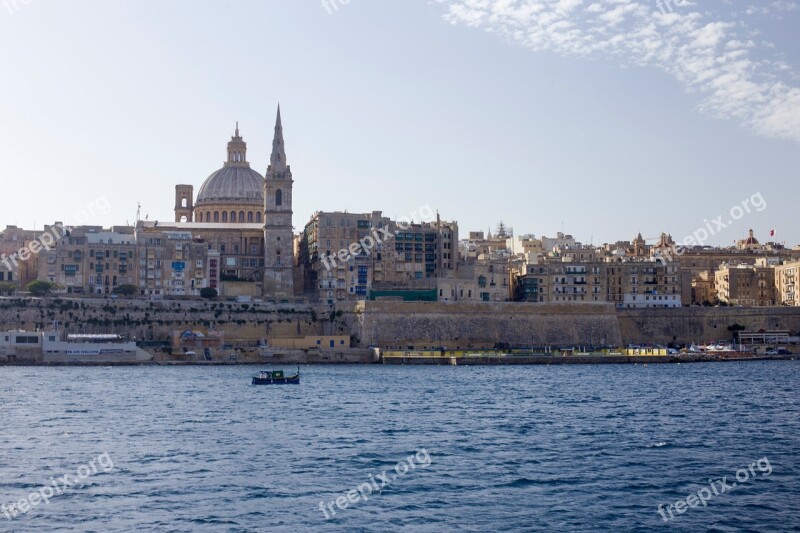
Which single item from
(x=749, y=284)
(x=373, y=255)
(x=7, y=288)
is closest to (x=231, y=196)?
(x=373, y=255)

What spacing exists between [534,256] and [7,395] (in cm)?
6064

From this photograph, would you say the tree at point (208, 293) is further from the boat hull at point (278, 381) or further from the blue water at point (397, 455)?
the blue water at point (397, 455)

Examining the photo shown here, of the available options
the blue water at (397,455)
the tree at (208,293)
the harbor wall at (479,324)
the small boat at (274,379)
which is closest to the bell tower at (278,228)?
the tree at (208,293)

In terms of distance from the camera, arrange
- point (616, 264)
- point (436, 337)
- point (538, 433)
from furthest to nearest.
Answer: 1. point (616, 264)
2. point (436, 337)
3. point (538, 433)

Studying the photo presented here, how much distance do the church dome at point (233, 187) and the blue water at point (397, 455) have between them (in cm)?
5083

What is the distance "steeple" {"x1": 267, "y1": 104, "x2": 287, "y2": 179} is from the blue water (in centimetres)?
3778

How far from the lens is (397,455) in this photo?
30.3 m

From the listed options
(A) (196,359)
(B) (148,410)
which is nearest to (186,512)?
(B) (148,410)

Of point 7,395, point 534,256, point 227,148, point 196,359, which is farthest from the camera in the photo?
point 227,148

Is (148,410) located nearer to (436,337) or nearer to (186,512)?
(186,512)

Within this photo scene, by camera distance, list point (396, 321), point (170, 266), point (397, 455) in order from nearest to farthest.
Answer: point (397, 455) → point (396, 321) → point (170, 266)

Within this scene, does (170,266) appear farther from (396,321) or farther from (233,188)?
(233,188)

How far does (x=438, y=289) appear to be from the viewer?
8469 cm

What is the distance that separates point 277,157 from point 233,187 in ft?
50.5
